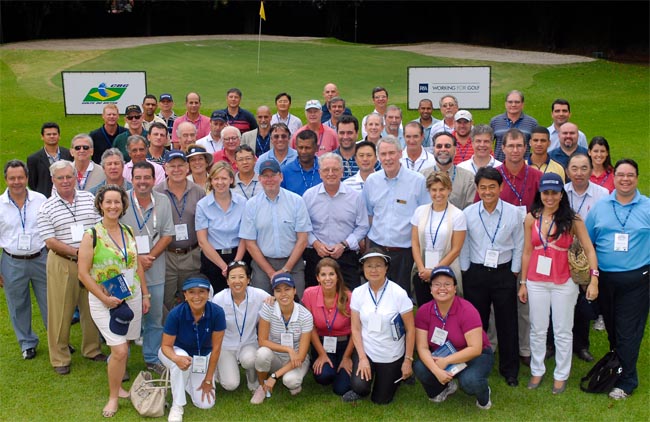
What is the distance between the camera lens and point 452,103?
1017 cm

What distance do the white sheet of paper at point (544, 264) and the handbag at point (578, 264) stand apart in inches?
6.9

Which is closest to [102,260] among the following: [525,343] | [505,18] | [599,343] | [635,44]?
[525,343]

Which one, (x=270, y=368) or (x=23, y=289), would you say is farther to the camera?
(x=23, y=289)

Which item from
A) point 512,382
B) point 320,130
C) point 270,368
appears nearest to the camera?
point 270,368

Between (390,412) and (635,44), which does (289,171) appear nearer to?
(390,412)

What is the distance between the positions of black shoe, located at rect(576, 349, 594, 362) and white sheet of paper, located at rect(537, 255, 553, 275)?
1390mm

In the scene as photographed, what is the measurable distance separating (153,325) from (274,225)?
149 cm

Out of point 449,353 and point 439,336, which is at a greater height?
point 439,336

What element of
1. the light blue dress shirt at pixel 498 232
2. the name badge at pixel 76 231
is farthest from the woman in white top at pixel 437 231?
the name badge at pixel 76 231

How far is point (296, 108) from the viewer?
20234 mm

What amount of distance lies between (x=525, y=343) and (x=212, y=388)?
10.0 ft

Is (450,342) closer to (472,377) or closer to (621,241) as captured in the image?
(472,377)

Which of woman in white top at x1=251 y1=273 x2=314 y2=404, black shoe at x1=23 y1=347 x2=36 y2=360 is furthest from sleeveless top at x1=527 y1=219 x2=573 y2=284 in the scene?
black shoe at x1=23 y1=347 x2=36 y2=360

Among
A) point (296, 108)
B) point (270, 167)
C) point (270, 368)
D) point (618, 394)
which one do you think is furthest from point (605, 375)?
point (296, 108)
